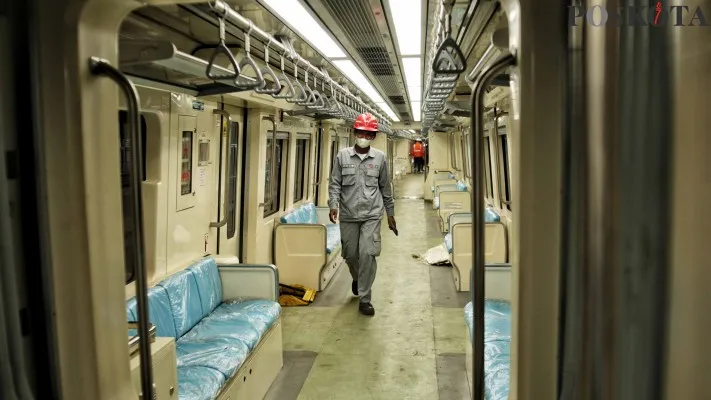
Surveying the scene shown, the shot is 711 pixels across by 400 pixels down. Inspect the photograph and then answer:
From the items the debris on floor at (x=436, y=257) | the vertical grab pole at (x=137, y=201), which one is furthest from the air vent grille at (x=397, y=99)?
the vertical grab pole at (x=137, y=201)

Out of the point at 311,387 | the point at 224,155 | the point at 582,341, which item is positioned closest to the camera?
the point at 582,341

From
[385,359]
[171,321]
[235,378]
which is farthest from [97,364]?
[385,359]

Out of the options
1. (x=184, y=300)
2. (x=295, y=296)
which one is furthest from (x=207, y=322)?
(x=295, y=296)

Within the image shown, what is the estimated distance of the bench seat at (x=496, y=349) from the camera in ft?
9.52

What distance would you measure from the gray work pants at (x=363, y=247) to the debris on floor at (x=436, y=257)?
2.73 meters

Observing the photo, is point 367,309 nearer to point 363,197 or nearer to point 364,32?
point 363,197

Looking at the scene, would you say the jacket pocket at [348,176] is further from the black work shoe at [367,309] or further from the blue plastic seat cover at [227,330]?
the blue plastic seat cover at [227,330]

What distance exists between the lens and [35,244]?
4.28 ft

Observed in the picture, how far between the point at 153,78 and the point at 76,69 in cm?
238

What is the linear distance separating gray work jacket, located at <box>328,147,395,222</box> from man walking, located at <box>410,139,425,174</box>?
27.2m

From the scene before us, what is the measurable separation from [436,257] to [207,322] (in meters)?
5.18

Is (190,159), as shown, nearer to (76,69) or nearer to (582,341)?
(76,69)

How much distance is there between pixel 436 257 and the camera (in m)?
8.59

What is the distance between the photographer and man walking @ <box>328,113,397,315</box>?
5.83 m
